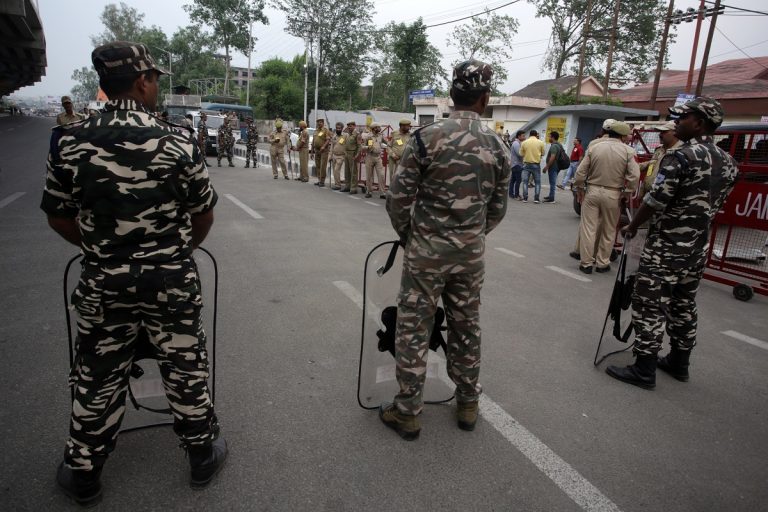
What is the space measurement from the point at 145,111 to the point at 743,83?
30.2m

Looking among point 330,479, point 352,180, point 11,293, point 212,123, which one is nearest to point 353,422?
point 330,479

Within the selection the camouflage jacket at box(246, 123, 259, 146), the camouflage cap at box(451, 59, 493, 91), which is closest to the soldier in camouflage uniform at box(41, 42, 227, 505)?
the camouflage cap at box(451, 59, 493, 91)

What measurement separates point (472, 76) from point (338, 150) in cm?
1124

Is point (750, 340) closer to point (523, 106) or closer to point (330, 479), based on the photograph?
point (330, 479)

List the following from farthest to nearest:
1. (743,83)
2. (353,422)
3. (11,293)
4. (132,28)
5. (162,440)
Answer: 1. (132,28)
2. (743,83)
3. (11,293)
4. (353,422)
5. (162,440)

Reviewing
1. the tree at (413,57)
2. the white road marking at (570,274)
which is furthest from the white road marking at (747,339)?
the tree at (413,57)

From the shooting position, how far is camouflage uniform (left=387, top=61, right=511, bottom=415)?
2.35 m

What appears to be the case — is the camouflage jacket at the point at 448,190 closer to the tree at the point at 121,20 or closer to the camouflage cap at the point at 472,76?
the camouflage cap at the point at 472,76

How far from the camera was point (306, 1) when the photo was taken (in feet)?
155

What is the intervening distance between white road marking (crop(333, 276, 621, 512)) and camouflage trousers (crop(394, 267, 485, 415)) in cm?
39

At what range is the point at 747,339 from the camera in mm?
4445

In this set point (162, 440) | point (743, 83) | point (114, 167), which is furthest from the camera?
point (743, 83)

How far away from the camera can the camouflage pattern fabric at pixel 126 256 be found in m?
1.78

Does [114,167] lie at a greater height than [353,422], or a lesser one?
greater
